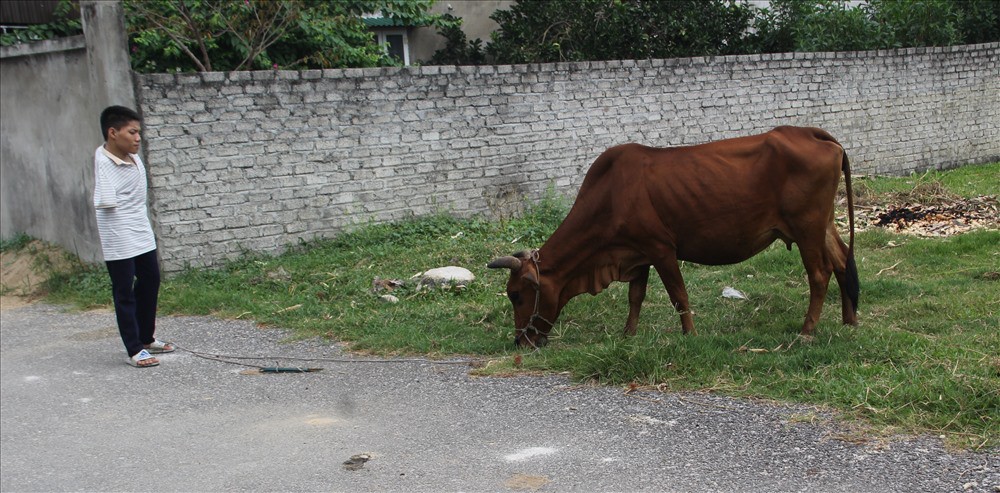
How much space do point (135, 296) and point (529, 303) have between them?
2.90 metres

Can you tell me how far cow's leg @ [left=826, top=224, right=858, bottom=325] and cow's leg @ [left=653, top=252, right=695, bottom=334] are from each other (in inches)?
44.0

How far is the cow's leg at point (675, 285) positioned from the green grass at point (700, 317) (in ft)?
0.51

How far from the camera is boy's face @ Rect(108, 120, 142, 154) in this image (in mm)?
6496

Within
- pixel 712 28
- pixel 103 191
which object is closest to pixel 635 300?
pixel 103 191

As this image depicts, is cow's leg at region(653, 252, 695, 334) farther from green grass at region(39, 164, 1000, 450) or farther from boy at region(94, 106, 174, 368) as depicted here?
boy at region(94, 106, 174, 368)

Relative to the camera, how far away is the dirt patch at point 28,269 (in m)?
9.71

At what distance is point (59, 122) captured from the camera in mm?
10109

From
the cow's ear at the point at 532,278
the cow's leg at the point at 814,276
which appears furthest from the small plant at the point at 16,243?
the cow's leg at the point at 814,276

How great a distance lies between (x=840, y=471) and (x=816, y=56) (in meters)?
11.1

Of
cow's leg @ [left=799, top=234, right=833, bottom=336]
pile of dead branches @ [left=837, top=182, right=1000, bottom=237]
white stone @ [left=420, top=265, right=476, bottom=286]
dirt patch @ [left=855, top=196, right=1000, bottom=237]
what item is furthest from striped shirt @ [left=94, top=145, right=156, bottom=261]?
dirt patch @ [left=855, top=196, right=1000, bottom=237]

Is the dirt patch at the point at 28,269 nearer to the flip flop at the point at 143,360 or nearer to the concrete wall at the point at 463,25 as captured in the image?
the flip flop at the point at 143,360

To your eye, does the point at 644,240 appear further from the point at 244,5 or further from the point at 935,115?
the point at 935,115

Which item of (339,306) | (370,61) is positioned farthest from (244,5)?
(339,306)

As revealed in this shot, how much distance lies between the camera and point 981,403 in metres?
4.84
